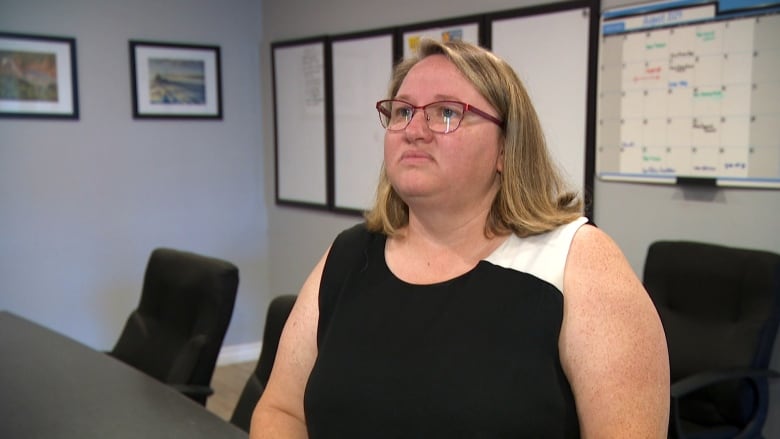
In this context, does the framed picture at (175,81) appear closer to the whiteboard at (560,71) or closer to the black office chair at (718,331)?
the whiteboard at (560,71)

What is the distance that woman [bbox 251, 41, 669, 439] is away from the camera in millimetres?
1127

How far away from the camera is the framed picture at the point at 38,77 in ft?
11.5

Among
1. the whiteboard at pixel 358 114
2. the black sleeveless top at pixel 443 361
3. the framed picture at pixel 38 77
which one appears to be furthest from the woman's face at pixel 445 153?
the framed picture at pixel 38 77

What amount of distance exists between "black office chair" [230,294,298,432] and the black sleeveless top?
46 cm

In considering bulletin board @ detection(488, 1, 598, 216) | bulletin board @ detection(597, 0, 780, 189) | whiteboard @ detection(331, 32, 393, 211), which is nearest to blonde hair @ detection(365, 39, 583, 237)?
bulletin board @ detection(597, 0, 780, 189)

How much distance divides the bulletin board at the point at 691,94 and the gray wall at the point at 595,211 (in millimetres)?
65

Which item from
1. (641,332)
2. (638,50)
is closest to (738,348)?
(638,50)

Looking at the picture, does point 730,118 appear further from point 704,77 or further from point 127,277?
point 127,277

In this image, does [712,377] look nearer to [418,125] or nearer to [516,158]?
[516,158]

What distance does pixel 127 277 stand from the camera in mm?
3975

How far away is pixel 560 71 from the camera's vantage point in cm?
279

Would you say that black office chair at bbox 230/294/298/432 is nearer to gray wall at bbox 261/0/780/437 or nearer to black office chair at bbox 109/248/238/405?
black office chair at bbox 109/248/238/405

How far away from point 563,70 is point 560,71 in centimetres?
1

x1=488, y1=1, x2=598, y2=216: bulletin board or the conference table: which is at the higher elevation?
x1=488, y1=1, x2=598, y2=216: bulletin board
